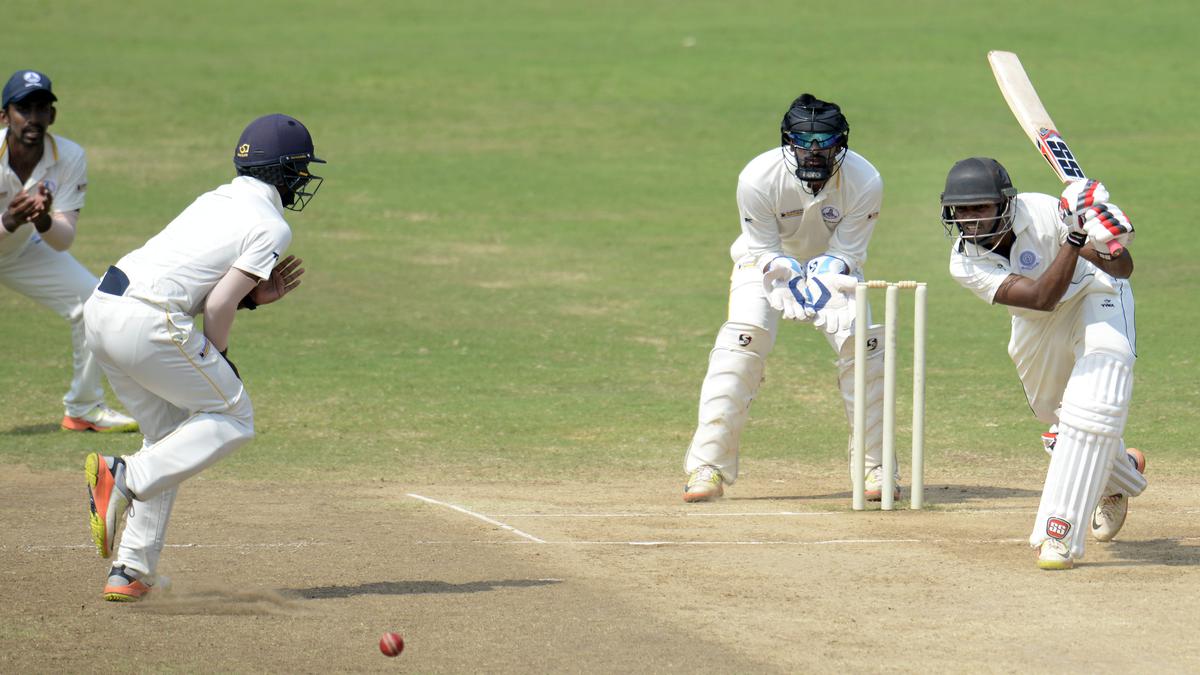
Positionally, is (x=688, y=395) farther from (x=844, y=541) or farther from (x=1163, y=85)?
(x=1163, y=85)

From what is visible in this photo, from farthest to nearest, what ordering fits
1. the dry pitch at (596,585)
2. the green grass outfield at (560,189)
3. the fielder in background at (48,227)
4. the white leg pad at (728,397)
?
the green grass outfield at (560,189) < the fielder in background at (48,227) < the white leg pad at (728,397) < the dry pitch at (596,585)

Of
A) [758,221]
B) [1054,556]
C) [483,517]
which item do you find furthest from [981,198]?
[483,517]

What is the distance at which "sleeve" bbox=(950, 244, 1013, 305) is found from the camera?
6.66 meters

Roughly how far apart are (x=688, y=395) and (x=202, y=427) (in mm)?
5350

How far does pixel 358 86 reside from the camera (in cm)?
2570

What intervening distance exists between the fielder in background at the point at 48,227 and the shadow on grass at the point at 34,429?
0.24 ft

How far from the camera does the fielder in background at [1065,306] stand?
6.45 meters

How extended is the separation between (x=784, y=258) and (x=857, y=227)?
0.51 m

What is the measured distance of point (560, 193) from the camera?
1978 centimetres

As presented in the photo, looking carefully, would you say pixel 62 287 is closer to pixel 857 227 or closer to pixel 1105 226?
pixel 857 227

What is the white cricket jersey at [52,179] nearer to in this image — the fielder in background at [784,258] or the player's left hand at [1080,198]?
the fielder in background at [784,258]

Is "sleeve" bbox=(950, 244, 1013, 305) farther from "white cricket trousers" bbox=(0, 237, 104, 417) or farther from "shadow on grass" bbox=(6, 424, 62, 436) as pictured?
"shadow on grass" bbox=(6, 424, 62, 436)

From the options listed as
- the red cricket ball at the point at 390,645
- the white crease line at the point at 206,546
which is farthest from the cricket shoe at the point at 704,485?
the red cricket ball at the point at 390,645

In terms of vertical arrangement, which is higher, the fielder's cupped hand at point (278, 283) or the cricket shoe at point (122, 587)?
the fielder's cupped hand at point (278, 283)
